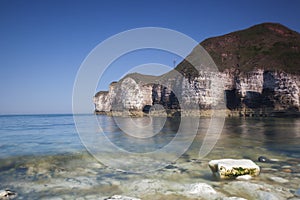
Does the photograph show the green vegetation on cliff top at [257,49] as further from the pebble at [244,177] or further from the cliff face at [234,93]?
the pebble at [244,177]

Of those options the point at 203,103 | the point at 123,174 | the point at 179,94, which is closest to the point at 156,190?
the point at 123,174

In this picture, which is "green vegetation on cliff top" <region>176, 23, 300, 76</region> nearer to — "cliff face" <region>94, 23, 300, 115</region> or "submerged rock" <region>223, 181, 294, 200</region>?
"cliff face" <region>94, 23, 300, 115</region>

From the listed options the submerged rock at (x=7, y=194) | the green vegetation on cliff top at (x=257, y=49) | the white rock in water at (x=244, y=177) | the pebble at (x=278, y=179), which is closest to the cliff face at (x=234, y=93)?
the green vegetation on cliff top at (x=257, y=49)

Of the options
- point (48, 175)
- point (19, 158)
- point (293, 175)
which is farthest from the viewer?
point (19, 158)

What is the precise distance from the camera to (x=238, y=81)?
5538 cm

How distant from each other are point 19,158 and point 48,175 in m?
4.05

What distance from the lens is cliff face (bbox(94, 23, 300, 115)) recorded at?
50031 millimetres

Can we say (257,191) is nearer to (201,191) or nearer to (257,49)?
(201,191)

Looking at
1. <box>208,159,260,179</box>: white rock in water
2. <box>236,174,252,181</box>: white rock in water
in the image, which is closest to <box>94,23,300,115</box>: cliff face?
<box>208,159,260,179</box>: white rock in water

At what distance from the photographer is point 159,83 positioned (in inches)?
2879

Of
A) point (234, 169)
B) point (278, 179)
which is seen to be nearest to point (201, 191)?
point (234, 169)

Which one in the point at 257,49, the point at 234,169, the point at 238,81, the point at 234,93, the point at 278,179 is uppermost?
the point at 257,49

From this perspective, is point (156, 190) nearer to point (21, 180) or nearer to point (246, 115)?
point (21, 180)

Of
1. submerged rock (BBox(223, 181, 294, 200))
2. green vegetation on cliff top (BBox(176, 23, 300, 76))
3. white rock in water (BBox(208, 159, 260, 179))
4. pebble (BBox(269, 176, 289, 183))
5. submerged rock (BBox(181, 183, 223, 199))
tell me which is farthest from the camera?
green vegetation on cliff top (BBox(176, 23, 300, 76))
